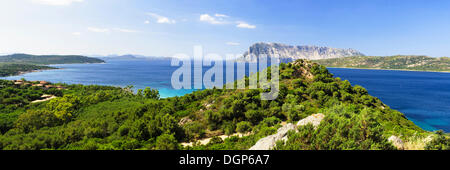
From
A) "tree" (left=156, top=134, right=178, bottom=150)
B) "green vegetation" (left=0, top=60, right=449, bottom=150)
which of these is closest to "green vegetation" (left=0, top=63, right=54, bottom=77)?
"green vegetation" (left=0, top=60, right=449, bottom=150)

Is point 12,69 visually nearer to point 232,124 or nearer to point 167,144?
point 232,124

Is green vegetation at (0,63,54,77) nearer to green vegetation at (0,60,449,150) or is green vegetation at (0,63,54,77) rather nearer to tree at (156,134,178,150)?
green vegetation at (0,60,449,150)

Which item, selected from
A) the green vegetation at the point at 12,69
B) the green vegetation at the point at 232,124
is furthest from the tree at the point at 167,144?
the green vegetation at the point at 12,69

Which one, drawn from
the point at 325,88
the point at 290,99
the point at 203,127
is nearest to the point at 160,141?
the point at 203,127

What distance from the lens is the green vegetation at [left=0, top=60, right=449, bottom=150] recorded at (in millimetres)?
11388

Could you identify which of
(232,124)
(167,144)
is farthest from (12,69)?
(167,144)

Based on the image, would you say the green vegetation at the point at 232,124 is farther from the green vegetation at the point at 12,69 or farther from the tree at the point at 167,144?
the green vegetation at the point at 12,69

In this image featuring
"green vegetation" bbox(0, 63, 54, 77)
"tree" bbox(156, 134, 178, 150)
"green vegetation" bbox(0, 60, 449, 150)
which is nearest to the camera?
"green vegetation" bbox(0, 60, 449, 150)

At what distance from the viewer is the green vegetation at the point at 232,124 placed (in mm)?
11388

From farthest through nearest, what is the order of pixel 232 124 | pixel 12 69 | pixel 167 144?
pixel 12 69, pixel 232 124, pixel 167 144

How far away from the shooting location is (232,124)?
22547 mm
